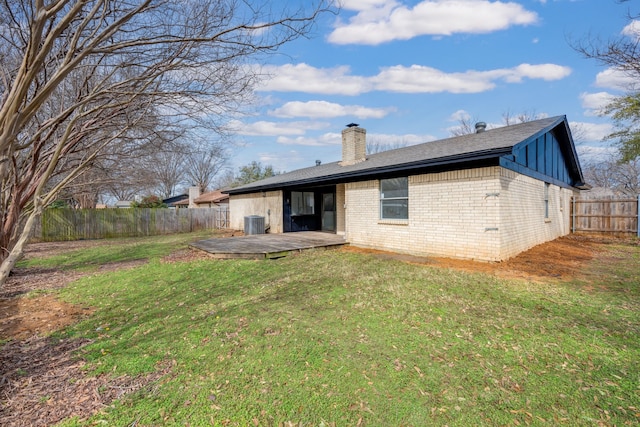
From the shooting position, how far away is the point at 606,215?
512 inches

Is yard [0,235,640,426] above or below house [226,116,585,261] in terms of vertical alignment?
below

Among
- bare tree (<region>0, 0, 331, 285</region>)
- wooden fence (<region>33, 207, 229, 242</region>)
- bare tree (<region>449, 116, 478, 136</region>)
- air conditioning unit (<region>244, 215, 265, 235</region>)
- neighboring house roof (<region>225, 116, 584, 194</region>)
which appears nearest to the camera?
bare tree (<region>0, 0, 331, 285</region>)

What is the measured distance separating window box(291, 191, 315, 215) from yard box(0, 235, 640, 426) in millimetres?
8626

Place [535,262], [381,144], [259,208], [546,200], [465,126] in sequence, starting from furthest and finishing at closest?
1. [381,144]
2. [465,126]
3. [259,208]
4. [546,200]
5. [535,262]

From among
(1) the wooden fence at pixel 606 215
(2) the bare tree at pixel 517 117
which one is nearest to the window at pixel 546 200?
(1) the wooden fence at pixel 606 215

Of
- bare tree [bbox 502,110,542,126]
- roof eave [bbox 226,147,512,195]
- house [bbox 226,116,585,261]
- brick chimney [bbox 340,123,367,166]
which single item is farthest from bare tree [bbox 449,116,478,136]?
roof eave [bbox 226,147,512,195]

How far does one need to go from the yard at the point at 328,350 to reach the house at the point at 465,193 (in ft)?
5.43

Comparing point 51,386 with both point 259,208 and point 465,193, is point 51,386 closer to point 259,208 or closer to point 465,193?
point 465,193

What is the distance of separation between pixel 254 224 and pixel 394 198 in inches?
300

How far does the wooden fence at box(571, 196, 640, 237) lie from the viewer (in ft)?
40.4

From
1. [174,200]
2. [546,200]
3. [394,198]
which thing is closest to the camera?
[394,198]

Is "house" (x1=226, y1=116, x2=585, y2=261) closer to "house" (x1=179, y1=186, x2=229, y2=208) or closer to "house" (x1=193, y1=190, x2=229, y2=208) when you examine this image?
"house" (x1=193, y1=190, x2=229, y2=208)

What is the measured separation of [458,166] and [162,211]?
17.4 meters

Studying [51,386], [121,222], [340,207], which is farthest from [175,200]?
[51,386]
